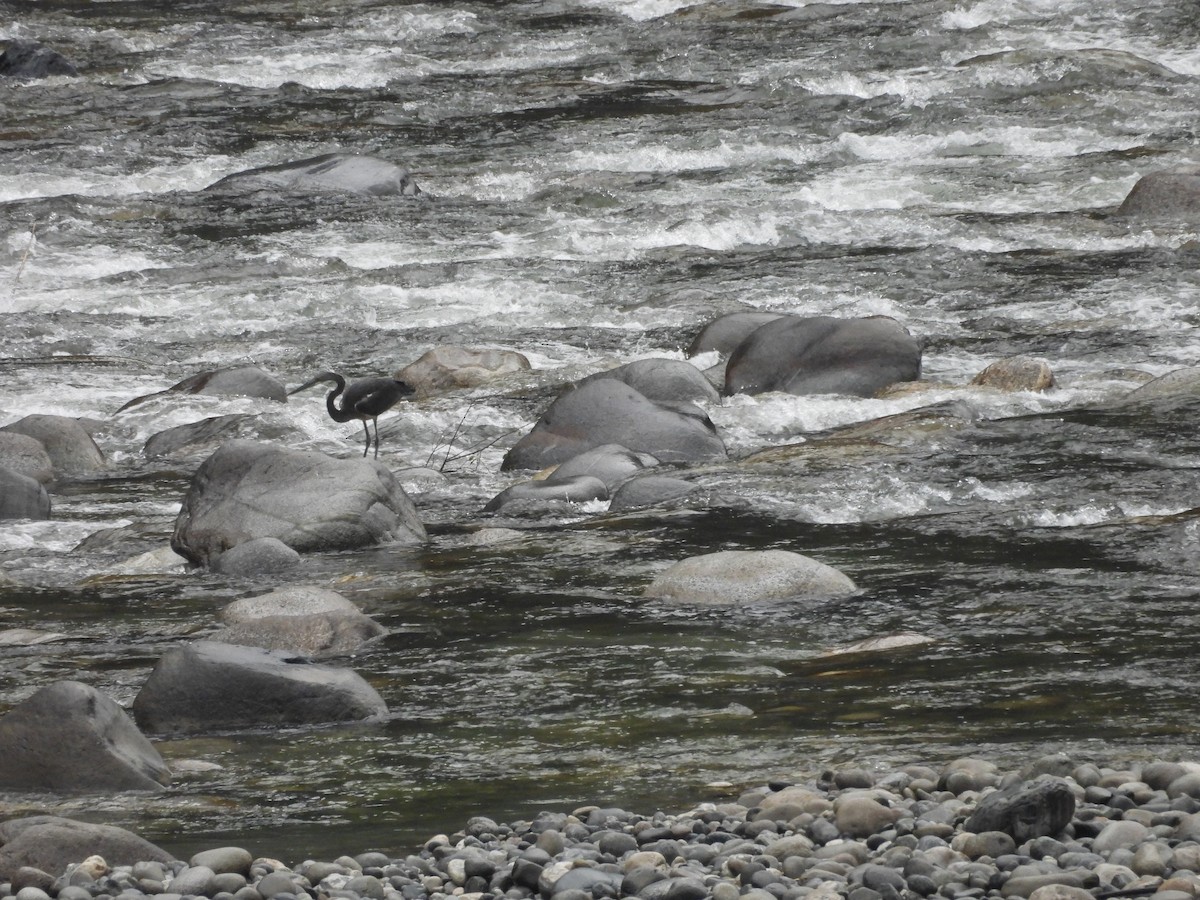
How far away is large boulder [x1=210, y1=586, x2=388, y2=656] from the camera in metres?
5.31

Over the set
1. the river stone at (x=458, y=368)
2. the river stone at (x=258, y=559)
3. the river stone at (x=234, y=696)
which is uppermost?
the river stone at (x=234, y=696)

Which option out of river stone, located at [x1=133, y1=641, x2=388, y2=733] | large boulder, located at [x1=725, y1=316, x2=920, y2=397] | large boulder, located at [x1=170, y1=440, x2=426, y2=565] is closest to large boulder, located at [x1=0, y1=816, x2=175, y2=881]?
river stone, located at [x1=133, y1=641, x2=388, y2=733]

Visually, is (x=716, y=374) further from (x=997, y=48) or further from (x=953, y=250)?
(x=997, y=48)

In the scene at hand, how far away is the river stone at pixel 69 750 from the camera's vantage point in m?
4.05

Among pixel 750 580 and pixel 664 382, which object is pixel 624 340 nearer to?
pixel 664 382

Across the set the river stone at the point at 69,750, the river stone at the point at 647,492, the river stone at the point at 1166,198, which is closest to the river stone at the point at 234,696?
the river stone at the point at 69,750

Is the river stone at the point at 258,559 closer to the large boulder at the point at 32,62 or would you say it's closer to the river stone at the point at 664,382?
the river stone at the point at 664,382

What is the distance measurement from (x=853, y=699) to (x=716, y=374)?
209 inches

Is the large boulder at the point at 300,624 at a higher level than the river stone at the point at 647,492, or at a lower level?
higher

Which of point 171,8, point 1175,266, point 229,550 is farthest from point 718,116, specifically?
point 229,550

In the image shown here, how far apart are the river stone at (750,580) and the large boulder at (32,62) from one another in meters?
15.1

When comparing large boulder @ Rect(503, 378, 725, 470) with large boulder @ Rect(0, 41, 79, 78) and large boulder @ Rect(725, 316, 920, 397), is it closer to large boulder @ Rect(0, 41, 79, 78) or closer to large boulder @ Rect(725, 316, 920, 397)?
large boulder @ Rect(725, 316, 920, 397)

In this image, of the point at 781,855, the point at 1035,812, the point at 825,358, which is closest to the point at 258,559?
the point at 781,855

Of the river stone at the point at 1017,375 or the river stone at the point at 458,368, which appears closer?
the river stone at the point at 1017,375
